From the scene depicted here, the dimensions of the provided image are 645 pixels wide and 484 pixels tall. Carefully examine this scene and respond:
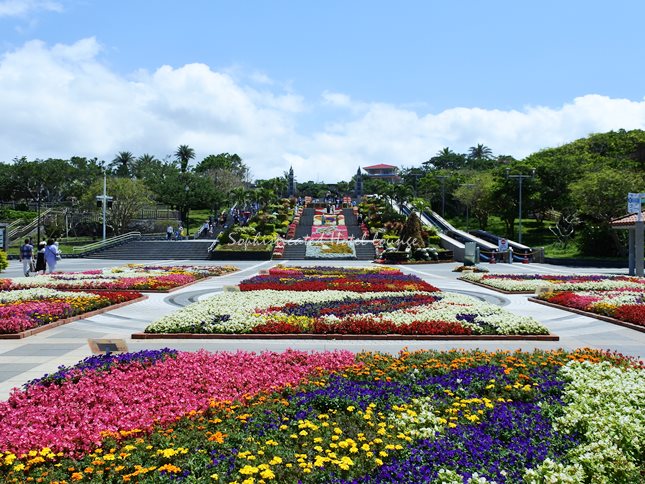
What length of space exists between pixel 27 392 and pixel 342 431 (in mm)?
4096

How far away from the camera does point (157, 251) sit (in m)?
46.6

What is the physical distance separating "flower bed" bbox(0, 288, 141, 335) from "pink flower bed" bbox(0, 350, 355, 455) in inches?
197

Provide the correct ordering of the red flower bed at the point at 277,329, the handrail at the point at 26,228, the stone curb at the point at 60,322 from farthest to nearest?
1. the handrail at the point at 26,228
2. the red flower bed at the point at 277,329
3. the stone curb at the point at 60,322

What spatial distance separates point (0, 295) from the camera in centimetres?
1647

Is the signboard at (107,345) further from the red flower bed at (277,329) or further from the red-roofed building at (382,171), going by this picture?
the red-roofed building at (382,171)

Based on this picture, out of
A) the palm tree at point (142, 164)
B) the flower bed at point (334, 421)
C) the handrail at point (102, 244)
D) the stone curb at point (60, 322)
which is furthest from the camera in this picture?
the palm tree at point (142, 164)

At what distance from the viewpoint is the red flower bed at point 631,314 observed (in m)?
12.7

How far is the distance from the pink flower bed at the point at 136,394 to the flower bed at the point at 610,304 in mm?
8117

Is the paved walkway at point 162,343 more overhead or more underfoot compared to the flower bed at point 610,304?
more underfoot

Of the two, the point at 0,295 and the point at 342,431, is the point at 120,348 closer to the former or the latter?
the point at 342,431

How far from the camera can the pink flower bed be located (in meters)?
5.52

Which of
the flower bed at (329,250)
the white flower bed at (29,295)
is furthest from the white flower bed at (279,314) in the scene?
the flower bed at (329,250)

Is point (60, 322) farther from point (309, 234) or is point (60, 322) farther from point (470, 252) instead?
point (309, 234)

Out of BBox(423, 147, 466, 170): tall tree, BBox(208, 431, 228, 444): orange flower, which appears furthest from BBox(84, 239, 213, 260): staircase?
BBox(423, 147, 466, 170): tall tree
